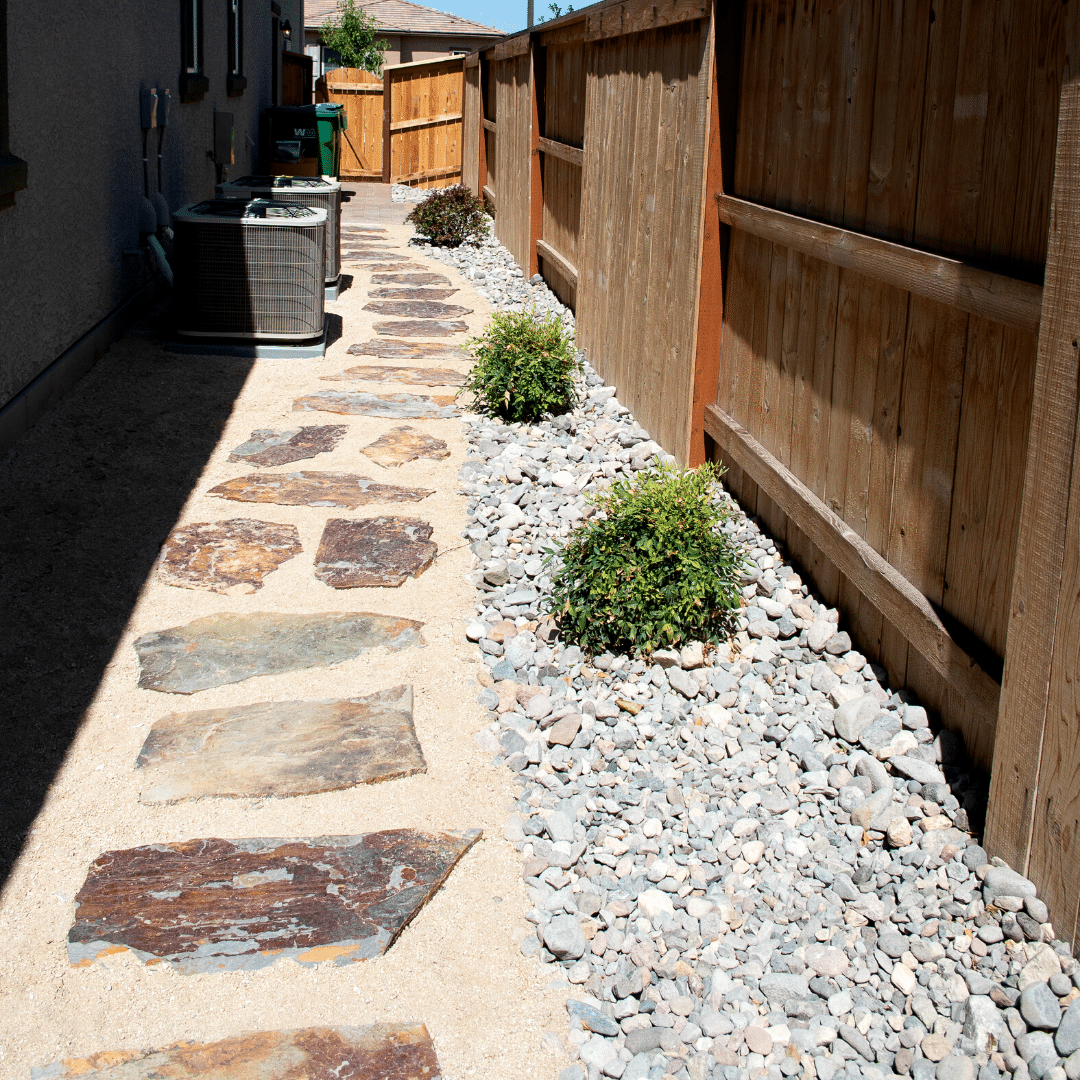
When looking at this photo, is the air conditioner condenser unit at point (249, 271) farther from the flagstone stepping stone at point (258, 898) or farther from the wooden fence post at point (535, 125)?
the flagstone stepping stone at point (258, 898)

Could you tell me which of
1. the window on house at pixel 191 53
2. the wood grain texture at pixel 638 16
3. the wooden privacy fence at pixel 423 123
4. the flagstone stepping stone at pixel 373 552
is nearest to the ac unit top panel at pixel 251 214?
the wood grain texture at pixel 638 16

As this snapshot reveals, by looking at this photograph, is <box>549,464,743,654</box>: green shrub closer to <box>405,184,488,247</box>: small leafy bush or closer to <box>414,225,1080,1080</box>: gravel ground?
<box>414,225,1080,1080</box>: gravel ground

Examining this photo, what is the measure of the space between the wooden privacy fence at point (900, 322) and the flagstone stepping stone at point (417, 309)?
3632 mm

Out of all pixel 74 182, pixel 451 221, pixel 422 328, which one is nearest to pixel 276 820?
pixel 74 182

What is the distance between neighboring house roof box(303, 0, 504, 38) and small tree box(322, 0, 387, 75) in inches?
55.4

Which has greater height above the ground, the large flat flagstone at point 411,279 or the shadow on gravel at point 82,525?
the large flat flagstone at point 411,279

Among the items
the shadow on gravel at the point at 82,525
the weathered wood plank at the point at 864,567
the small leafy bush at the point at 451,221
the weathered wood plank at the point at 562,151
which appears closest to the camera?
the weathered wood plank at the point at 864,567

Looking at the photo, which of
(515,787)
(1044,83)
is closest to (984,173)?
(1044,83)

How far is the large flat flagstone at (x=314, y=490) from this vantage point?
520cm

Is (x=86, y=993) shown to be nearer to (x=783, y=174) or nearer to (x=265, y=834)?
(x=265, y=834)

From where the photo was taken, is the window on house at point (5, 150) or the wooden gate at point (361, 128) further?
the wooden gate at point (361, 128)

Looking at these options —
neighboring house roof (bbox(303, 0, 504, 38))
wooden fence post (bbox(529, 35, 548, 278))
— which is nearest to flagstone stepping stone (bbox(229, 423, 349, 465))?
wooden fence post (bbox(529, 35, 548, 278))

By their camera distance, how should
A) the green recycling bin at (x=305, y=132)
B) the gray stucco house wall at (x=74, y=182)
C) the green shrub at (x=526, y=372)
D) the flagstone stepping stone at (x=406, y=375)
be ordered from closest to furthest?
the gray stucco house wall at (x=74, y=182) → the green shrub at (x=526, y=372) → the flagstone stepping stone at (x=406, y=375) → the green recycling bin at (x=305, y=132)

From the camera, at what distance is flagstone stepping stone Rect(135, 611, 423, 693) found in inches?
146
